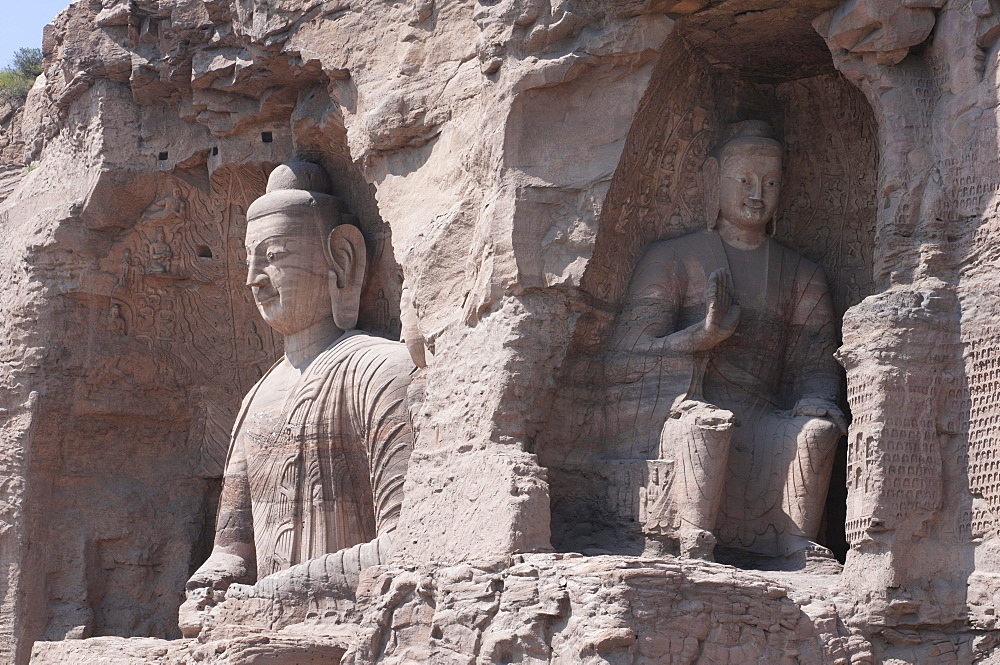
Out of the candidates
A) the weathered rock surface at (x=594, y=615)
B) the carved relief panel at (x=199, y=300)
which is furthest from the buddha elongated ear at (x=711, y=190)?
the carved relief panel at (x=199, y=300)

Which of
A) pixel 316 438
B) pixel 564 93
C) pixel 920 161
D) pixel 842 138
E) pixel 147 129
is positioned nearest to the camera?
pixel 920 161

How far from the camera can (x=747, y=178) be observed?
304 inches

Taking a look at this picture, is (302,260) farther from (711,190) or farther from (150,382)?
(711,190)

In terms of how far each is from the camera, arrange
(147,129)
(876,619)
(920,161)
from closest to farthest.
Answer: (876,619)
(920,161)
(147,129)

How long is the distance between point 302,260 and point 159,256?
1.32 meters

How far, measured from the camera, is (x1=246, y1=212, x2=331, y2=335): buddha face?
29.7 ft

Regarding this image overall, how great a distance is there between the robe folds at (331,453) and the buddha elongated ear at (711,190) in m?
1.77

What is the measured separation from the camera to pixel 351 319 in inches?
357

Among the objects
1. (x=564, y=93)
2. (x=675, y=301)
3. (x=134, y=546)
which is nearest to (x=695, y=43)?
(x=564, y=93)

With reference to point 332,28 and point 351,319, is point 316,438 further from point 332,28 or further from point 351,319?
point 332,28

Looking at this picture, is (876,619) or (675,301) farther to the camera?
(675,301)

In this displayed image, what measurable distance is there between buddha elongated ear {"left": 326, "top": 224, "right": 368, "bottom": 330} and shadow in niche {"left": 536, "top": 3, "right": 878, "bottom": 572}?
2.02 metres

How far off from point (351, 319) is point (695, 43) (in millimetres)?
2617

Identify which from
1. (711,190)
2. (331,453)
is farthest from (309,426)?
(711,190)
